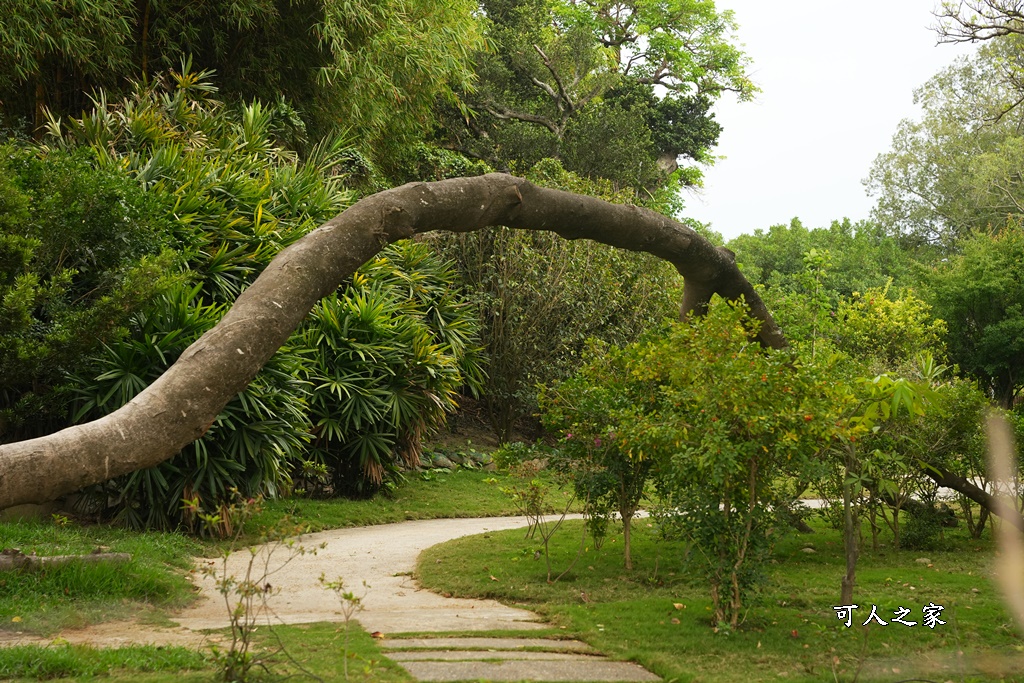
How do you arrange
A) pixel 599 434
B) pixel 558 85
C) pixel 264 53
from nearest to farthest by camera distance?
pixel 599 434
pixel 264 53
pixel 558 85

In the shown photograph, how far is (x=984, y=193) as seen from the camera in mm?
35375

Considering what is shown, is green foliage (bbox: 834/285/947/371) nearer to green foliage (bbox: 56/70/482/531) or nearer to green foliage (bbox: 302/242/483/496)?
green foliage (bbox: 56/70/482/531)

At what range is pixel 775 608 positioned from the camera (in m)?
7.01

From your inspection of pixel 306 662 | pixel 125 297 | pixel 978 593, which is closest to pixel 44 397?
pixel 125 297

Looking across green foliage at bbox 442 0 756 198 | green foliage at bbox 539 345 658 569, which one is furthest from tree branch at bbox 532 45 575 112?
green foliage at bbox 539 345 658 569

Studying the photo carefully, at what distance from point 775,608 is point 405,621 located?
9.26 ft

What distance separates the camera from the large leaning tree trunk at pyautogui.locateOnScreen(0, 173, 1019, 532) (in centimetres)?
272

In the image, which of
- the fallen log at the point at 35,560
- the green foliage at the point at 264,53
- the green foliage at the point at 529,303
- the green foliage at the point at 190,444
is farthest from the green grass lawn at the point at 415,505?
the green foliage at the point at 264,53

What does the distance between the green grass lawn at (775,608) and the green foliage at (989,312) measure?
10056 mm

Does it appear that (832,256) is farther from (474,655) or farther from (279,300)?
(279,300)

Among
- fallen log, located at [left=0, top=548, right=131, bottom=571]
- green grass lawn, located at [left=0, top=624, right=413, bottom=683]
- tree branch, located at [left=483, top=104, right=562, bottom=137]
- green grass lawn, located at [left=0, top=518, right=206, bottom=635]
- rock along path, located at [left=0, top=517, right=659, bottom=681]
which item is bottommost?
rock along path, located at [left=0, top=517, right=659, bottom=681]

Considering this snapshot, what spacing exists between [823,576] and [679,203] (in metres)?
28.5

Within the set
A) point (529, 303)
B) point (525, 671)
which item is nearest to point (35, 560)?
point (525, 671)

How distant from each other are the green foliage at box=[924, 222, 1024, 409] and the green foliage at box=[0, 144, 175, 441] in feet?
53.8
